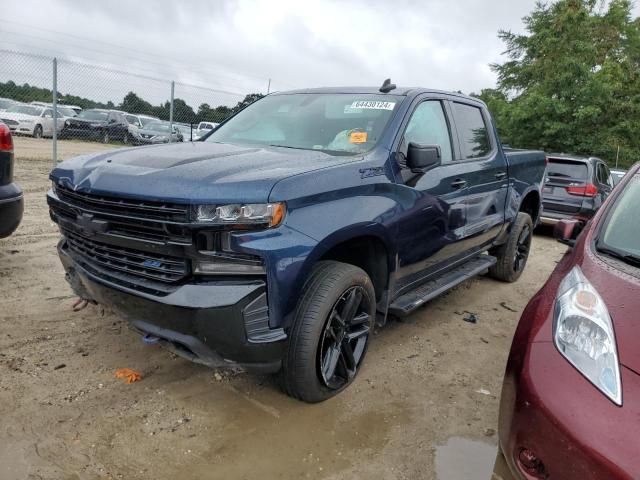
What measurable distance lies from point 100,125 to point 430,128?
18094 mm

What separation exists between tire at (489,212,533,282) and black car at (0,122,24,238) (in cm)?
467

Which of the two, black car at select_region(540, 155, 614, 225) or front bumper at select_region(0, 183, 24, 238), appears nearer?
front bumper at select_region(0, 183, 24, 238)

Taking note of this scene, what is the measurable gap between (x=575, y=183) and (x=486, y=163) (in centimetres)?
482

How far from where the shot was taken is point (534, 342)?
199cm

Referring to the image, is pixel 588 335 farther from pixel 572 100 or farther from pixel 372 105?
pixel 572 100

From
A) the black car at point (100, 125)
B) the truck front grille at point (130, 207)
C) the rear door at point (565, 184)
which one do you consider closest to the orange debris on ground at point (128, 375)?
the truck front grille at point (130, 207)

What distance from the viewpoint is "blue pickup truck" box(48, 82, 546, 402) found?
2316mm

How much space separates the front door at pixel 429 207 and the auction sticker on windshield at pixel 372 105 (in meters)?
0.18

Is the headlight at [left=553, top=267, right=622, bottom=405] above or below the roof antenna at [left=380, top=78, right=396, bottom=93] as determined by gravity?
below

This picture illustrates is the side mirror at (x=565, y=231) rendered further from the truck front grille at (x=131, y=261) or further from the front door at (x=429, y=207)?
the truck front grille at (x=131, y=261)

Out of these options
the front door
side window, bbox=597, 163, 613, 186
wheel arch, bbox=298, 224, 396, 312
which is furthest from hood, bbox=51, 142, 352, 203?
side window, bbox=597, 163, 613, 186

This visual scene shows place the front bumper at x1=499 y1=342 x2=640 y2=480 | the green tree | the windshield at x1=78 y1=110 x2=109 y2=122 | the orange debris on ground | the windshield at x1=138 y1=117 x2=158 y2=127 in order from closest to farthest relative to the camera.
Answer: the front bumper at x1=499 y1=342 x2=640 y2=480, the orange debris on ground, the green tree, the windshield at x1=78 y1=110 x2=109 y2=122, the windshield at x1=138 y1=117 x2=158 y2=127

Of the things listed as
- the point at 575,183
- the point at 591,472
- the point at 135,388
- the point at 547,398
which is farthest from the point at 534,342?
the point at 575,183

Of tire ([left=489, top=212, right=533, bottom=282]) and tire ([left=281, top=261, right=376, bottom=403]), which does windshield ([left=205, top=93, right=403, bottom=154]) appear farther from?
tire ([left=489, top=212, right=533, bottom=282])
